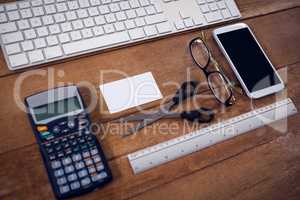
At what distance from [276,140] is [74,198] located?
0.41m

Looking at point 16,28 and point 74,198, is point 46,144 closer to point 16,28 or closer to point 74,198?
point 74,198

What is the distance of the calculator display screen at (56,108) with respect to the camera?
598 mm

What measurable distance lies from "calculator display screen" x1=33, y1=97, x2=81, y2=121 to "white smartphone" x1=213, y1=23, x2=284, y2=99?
349mm

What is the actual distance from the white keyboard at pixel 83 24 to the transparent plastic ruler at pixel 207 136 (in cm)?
23

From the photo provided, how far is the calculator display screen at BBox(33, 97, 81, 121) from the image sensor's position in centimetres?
60

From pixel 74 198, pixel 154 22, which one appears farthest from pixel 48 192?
pixel 154 22

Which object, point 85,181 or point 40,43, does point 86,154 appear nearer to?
point 85,181

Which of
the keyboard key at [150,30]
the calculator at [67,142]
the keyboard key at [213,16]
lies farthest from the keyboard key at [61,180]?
the keyboard key at [213,16]

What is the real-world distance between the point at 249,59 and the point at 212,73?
0.09 meters

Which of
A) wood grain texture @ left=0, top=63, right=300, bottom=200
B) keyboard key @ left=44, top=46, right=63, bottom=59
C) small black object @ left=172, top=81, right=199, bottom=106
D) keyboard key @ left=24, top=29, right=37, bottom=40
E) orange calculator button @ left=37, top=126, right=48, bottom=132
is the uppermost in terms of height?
keyboard key @ left=24, top=29, right=37, bottom=40

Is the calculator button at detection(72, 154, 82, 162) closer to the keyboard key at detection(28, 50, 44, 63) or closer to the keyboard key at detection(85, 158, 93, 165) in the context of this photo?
the keyboard key at detection(85, 158, 93, 165)

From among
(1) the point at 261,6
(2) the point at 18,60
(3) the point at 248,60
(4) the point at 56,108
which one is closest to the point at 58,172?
(4) the point at 56,108

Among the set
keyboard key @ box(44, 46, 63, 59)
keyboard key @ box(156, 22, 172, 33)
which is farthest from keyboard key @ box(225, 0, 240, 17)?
keyboard key @ box(44, 46, 63, 59)

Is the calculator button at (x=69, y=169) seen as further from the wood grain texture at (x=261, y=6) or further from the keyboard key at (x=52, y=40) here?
the wood grain texture at (x=261, y=6)
